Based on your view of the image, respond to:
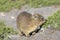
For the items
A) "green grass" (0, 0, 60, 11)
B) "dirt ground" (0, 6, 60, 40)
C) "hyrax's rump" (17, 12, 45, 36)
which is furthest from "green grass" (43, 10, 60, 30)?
"green grass" (0, 0, 60, 11)

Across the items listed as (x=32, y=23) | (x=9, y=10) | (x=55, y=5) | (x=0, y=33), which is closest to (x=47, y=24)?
(x=32, y=23)

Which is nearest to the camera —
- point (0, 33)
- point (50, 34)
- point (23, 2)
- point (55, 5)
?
point (50, 34)

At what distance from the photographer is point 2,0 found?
16.8 meters

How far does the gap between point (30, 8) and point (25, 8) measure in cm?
35

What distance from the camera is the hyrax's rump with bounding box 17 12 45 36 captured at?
31.1 feet

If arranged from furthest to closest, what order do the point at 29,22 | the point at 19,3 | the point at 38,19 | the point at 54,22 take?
the point at 19,3, the point at 54,22, the point at 29,22, the point at 38,19

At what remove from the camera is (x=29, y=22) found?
9.70m

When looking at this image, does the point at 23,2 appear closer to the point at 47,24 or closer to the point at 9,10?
the point at 9,10

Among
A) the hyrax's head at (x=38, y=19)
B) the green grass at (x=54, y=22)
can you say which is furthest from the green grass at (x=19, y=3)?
the hyrax's head at (x=38, y=19)

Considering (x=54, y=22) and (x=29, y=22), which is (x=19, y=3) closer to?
(x=54, y=22)

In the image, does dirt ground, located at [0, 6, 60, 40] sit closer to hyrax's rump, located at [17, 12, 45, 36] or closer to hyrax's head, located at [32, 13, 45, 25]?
hyrax's rump, located at [17, 12, 45, 36]

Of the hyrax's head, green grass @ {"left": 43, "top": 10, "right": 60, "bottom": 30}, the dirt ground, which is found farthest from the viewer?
green grass @ {"left": 43, "top": 10, "right": 60, "bottom": 30}

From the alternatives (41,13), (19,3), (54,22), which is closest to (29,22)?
(54,22)

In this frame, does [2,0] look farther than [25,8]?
Yes
